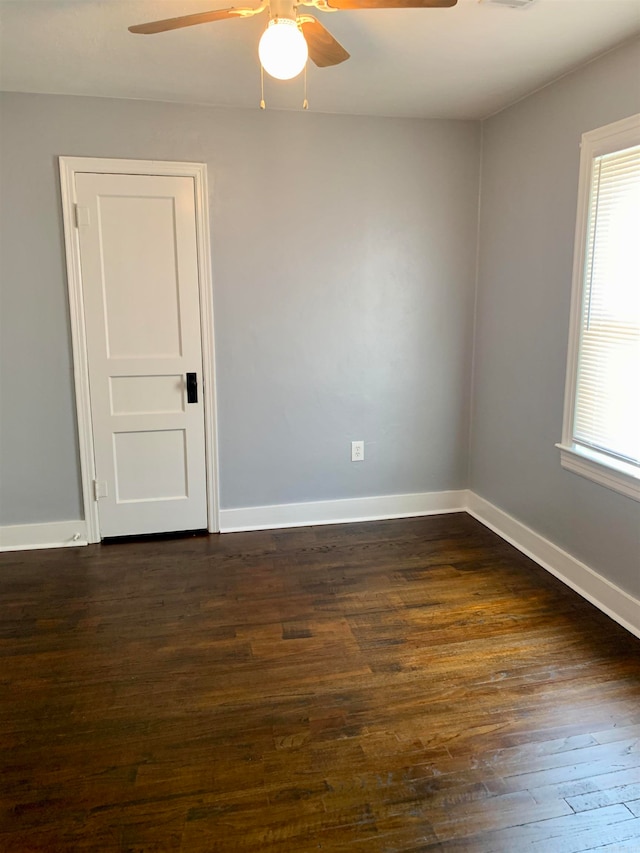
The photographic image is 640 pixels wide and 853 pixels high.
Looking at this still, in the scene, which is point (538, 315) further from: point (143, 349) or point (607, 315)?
point (143, 349)

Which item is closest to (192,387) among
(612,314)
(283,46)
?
(283,46)

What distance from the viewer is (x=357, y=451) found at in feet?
13.1

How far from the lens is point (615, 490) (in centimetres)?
277

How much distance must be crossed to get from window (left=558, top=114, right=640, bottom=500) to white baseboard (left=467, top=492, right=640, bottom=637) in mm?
475

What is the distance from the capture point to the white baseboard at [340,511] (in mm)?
3867

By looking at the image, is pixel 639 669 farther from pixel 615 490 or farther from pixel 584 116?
pixel 584 116

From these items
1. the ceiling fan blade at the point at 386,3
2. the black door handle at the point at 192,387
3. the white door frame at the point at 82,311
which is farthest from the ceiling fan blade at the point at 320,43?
the black door handle at the point at 192,387

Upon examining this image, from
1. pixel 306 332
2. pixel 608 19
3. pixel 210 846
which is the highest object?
pixel 608 19

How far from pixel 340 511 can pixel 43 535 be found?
1.82 m

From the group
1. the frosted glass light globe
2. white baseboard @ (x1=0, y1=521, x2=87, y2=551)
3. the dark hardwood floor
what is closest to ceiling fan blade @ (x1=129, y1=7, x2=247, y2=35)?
the frosted glass light globe

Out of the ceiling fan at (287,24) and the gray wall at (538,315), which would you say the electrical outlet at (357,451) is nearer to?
the gray wall at (538,315)

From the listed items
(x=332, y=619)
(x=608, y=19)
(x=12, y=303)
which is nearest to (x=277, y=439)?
(x=332, y=619)

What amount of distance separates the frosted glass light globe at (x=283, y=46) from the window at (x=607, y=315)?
1555mm

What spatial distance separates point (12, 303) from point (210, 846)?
112 inches
